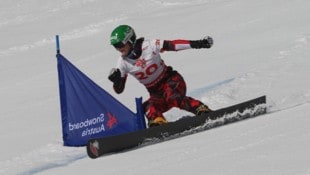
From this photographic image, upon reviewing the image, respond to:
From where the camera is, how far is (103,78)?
45.2ft

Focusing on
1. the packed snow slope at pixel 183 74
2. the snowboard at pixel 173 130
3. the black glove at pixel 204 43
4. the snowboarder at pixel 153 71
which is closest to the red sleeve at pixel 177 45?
the snowboarder at pixel 153 71

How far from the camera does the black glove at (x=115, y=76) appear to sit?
8.07m

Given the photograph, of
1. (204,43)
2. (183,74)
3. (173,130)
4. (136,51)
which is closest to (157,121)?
(173,130)

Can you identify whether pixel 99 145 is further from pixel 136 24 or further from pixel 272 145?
pixel 136 24

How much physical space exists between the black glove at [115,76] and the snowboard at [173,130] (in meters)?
0.75

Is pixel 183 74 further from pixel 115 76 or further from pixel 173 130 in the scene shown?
pixel 173 130

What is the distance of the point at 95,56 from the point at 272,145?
1061 cm

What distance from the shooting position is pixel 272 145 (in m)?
5.69

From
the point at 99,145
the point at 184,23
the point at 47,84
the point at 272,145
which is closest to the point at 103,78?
the point at 47,84

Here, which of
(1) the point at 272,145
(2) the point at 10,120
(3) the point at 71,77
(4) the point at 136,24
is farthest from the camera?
(4) the point at 136,24

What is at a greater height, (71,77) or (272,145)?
(71,77)

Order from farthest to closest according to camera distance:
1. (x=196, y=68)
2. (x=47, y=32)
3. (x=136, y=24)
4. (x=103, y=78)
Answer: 1. (x=47, y=32)
2. (x=136, y=24)
3. (x=103, y=78)
4. (x=196, y=68)

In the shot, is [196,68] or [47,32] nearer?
[196,68]

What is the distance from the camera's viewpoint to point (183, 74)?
495 inches
